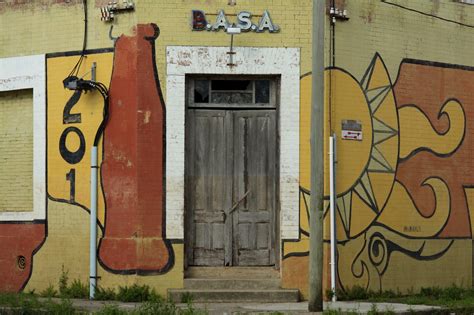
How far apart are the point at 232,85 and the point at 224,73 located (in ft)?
1.18

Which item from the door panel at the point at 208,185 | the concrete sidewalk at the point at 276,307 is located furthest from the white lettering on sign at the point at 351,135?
the concrete sidewalk at the point at 276,307

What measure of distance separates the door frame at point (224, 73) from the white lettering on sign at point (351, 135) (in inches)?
34.6

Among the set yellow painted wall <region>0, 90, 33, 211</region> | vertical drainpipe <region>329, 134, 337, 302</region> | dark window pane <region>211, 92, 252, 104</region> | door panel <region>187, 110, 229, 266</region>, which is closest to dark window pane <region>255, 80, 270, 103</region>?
dark window pane <region>211, 92, 252, 104</region>

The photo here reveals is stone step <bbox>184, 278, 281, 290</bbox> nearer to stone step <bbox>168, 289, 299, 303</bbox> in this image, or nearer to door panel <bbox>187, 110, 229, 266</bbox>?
Answer: stone step <bbox>168, 289, 299, 303</bbox>

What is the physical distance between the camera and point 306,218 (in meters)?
16.2

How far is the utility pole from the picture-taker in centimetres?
1352

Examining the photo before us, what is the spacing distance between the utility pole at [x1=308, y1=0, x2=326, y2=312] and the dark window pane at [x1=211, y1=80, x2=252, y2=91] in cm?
300

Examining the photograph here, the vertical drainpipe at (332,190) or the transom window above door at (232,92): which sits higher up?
the transom window above door at (232,92)

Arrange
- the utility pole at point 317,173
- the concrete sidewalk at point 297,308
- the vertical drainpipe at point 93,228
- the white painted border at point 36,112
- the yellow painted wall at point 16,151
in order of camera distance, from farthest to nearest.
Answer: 1. the yellow painted wall at point 16,151
2. the white painted border at point 36,112
3. the vertical drainpipe at point 93,228
4. the concrete sidewalk at point 297,308
5. the utility pole at point 317,173

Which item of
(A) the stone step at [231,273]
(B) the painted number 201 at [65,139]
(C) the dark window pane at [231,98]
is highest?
(C) the dark window pane at [231,98]

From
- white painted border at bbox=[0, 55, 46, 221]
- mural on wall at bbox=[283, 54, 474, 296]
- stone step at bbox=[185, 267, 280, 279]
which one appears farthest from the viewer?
white painted border at bbox=[0, 55, 46, 221]

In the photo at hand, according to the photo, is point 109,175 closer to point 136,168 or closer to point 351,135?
point 136,168

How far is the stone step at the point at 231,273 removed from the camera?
16.1m

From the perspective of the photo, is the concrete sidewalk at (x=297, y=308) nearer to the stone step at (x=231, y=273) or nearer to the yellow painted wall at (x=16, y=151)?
the stone step at (x=231, y=273)
